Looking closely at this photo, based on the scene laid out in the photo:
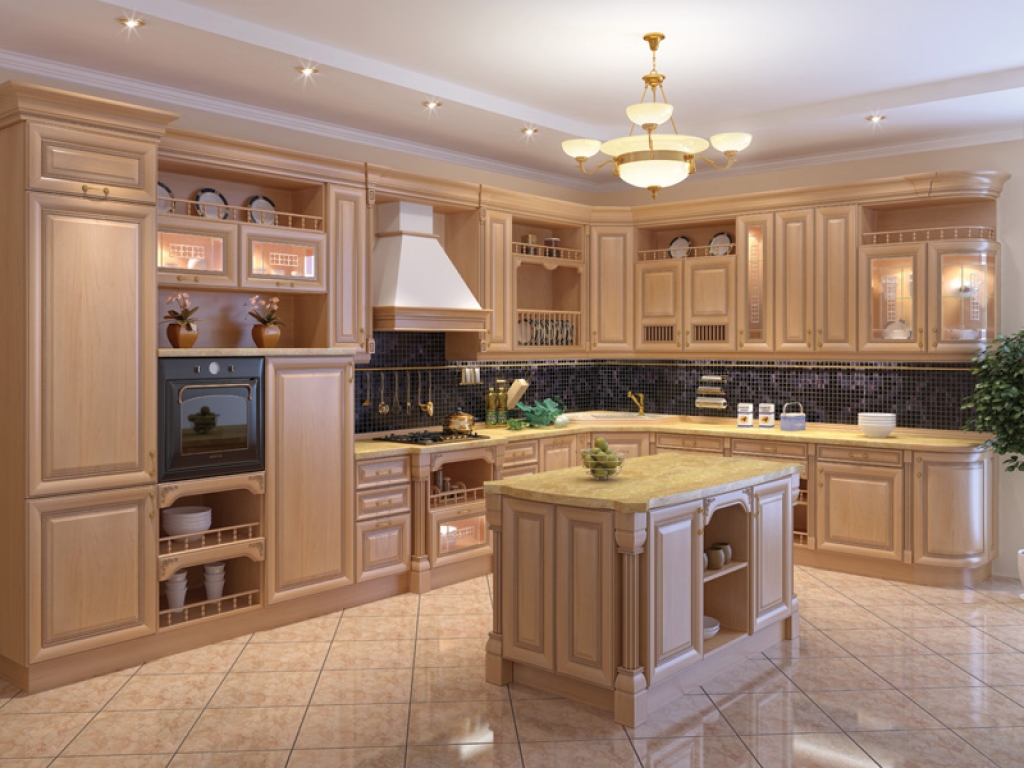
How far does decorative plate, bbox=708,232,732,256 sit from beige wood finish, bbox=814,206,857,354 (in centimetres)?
74

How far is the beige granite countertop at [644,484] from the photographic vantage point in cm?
336

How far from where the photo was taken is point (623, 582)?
3.33 m

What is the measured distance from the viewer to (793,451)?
5.78 metres

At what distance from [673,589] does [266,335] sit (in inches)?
102

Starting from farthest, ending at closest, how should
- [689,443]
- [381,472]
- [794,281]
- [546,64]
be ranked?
[689,443]
[794,281]
[381,472]
[546,64]

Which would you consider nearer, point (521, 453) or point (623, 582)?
point (623, 582)

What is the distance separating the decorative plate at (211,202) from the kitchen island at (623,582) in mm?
2274

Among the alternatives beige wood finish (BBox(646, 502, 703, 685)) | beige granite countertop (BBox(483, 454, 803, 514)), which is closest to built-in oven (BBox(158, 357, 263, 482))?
beige granite countertop (BBox(483, 454, 803, 514))

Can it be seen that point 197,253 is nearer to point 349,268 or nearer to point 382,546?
point 349,268

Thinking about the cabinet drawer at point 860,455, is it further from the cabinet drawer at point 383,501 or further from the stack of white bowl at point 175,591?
the stack of white bowl at point 175,591

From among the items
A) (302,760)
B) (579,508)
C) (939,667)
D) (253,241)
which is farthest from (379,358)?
(939,667)

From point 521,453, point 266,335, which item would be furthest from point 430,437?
point 266,335

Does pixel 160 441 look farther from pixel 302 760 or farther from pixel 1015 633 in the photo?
pixel 1015 633

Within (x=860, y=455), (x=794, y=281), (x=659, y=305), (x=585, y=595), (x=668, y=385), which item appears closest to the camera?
(x=585, y=595)
